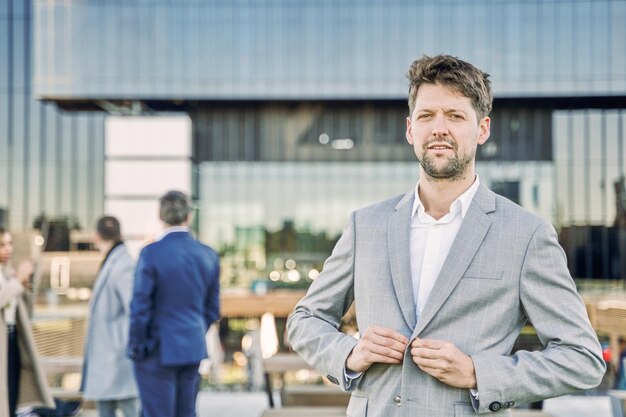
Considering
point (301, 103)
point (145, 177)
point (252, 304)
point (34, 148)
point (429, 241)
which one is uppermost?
point (301, 103)

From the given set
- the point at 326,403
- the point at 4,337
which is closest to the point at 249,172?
the point at 326,403

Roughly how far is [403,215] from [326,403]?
5773 millimetres

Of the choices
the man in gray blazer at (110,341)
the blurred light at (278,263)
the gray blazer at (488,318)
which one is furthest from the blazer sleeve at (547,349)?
the blurred light at (278,263)

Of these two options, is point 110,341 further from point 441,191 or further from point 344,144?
point 344,144

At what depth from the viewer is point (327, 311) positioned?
6.78 feet

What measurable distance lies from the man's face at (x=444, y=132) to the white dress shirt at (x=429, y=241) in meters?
0.08

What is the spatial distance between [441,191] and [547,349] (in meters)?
0.44

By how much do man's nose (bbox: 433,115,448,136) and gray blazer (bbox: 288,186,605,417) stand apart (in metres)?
0.19

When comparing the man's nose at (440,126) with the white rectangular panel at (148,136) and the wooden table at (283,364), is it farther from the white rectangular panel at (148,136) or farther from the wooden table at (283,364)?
the white rectangular panel at (148,136)

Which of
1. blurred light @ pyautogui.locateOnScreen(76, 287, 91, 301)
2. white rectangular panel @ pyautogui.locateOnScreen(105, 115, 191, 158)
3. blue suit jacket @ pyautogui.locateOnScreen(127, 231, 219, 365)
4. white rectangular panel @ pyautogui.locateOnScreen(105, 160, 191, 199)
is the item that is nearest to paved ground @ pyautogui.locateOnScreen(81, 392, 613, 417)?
blue suit jacket @ pyautogui.locateOnScreen(127, 231, 219, 365)

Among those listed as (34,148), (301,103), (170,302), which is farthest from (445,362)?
(34,148)

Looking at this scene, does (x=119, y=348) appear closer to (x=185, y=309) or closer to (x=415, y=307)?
(x=185, y=309)

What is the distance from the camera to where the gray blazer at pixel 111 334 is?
18.5ft

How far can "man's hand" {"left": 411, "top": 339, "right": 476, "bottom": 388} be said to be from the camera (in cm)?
172
